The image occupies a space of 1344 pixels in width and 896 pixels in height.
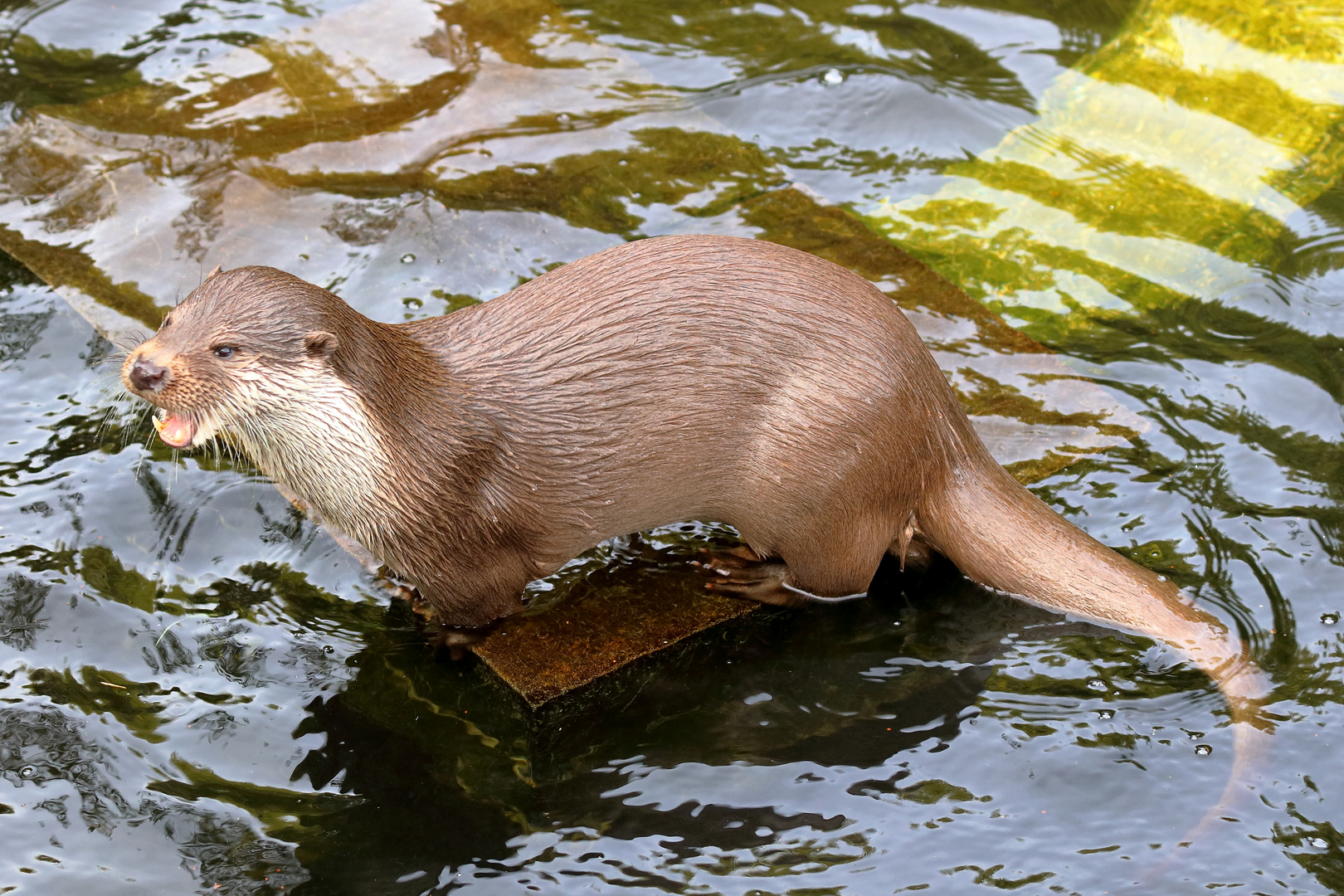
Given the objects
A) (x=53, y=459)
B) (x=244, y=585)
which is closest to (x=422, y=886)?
(x=244, y=585)

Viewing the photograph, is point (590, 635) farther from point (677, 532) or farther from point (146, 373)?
point (146, 373)

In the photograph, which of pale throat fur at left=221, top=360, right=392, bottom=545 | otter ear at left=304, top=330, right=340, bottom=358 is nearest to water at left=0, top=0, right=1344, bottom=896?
pale throat fur at left=221, top=360, right=392, bottom=545

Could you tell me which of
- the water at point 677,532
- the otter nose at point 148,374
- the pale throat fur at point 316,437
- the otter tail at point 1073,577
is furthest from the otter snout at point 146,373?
the otter tail at point 1073,577

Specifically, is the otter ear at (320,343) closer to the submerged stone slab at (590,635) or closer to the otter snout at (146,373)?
the otter snout at (146,373)

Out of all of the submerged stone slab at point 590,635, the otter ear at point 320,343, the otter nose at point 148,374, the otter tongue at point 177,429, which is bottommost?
the submerged stone slab at point 590,635

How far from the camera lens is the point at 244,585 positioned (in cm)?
242

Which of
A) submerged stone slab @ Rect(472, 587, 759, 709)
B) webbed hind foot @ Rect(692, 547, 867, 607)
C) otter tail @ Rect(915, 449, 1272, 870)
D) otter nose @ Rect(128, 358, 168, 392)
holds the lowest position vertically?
submerged stone slab @ Rect(472, 587, 759, 709)

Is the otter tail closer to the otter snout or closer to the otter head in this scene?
the otter head

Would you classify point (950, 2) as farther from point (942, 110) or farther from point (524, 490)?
point (524, 490)

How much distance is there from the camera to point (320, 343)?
2.02 metres

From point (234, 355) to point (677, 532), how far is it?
0.99m

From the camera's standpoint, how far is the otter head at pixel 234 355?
200cm

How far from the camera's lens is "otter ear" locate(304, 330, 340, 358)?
201 cm

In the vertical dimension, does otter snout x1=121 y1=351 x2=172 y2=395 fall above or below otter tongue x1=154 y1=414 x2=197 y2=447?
above
